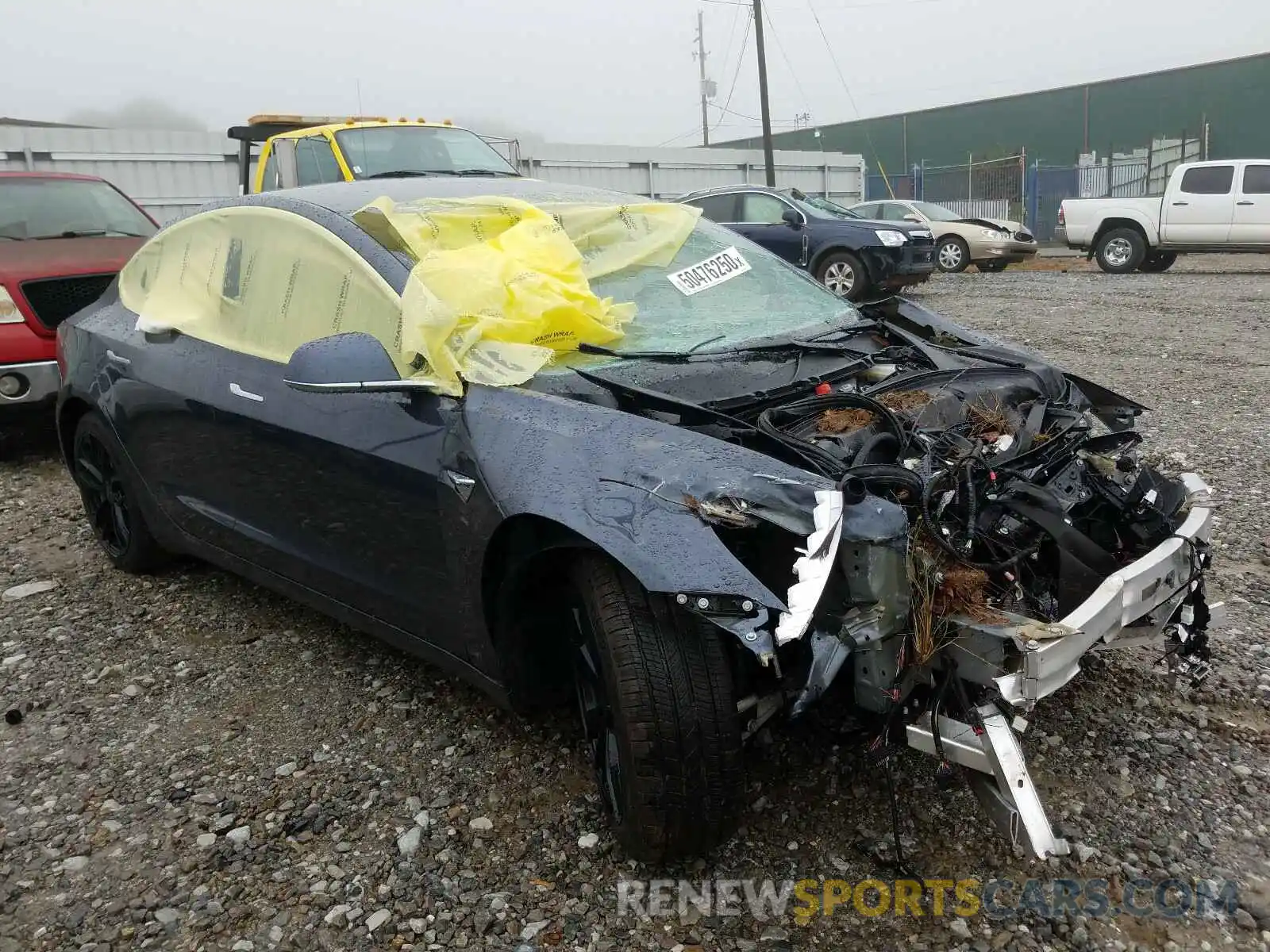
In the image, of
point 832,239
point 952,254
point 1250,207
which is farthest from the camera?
point 952,254

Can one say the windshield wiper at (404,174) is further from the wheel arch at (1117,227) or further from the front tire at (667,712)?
the wheel arch at (1117,227)

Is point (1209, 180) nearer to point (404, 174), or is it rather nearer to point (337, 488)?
point (404, 174)

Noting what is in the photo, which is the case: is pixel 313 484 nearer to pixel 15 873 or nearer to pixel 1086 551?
pixel 15 873

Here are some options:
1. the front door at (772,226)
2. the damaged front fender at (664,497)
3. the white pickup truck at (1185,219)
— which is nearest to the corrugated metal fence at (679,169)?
the front door at (772,226)

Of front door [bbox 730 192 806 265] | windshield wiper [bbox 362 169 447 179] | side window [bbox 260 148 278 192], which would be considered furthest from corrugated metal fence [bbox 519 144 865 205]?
windshield wiper [bbox 362 169 447 179]

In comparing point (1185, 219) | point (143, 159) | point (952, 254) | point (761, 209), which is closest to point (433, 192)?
point (761, 209)

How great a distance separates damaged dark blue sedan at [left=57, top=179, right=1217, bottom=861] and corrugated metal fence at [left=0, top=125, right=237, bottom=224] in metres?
11.8

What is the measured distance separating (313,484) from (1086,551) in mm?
2102

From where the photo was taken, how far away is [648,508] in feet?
6.91

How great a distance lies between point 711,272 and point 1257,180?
601 inches

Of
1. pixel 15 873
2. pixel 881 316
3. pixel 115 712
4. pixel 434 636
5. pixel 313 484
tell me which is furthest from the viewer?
pixel 881 316

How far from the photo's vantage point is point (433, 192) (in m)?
3.41

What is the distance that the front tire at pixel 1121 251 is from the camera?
51.7 feet

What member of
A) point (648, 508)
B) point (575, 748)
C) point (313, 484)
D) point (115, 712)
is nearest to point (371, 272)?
point (313, 484)
